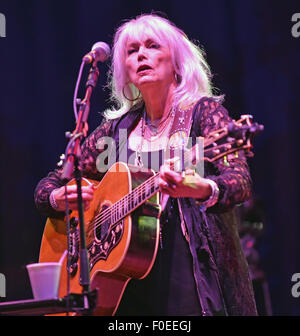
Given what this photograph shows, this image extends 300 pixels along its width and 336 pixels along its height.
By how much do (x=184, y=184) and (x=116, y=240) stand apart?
1.80 feet

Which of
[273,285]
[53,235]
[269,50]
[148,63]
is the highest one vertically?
[269,50]

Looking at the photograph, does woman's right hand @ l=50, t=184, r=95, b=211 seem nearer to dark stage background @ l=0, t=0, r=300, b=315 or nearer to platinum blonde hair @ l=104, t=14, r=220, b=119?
platinum blonde hair @ l=104, t=14, r=220, b=119

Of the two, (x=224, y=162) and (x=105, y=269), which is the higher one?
(x=224, y=162)

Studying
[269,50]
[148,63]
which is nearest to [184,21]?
[269,50]

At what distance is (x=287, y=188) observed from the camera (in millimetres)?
4352

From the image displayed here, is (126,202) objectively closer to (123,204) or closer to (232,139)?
(123,204)

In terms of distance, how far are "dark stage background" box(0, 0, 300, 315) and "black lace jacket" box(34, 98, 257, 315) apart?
202cm

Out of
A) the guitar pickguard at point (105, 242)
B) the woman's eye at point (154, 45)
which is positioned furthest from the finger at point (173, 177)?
the woman's eye at point (154, 45)

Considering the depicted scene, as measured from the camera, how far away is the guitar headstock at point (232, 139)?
80.4 inches

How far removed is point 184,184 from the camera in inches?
80.1

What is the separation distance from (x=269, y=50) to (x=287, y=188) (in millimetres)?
1174

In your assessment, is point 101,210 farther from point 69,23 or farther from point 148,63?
point 69,23

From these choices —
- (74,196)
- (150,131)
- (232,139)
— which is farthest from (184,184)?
(150,131)

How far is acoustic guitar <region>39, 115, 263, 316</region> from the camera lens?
219cm
